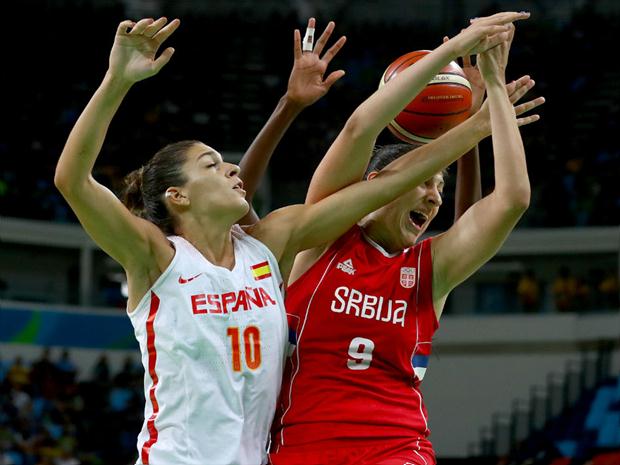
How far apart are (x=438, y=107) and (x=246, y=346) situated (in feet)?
4.22

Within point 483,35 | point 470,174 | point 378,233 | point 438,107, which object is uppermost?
point 483,35

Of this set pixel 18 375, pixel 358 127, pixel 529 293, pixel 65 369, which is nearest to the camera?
pixel 358 127

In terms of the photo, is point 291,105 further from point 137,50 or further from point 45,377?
point 45,377

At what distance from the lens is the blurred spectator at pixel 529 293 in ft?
56.6

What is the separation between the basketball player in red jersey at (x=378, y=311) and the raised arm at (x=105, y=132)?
78 cm

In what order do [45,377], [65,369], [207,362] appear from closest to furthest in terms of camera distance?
[207,362] < [45,377] < [65,369]

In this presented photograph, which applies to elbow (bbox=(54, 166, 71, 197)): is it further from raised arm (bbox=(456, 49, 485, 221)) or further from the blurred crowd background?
the blurred crowd background

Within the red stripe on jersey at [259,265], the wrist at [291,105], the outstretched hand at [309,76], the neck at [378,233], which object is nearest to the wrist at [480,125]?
the neck at [378,233]

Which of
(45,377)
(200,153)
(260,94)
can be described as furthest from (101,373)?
(200,153)

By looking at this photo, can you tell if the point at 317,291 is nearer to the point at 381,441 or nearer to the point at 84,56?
the point at 381,441

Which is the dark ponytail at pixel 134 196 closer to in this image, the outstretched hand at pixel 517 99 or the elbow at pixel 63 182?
the elbow at pixel 63 182

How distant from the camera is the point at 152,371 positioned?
3.68m

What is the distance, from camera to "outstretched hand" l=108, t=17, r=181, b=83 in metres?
3.48

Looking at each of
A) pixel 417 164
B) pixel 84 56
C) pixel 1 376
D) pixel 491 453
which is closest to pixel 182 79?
pixel 84 56
